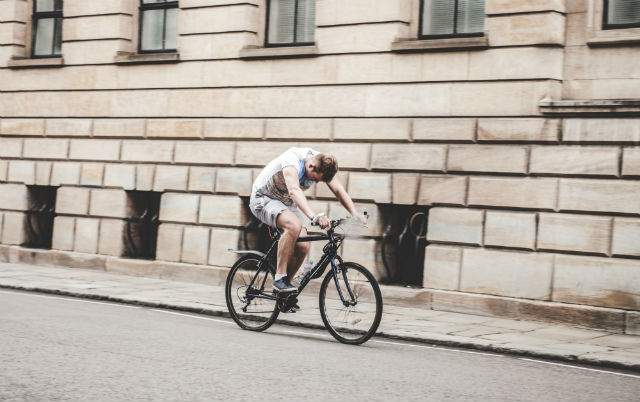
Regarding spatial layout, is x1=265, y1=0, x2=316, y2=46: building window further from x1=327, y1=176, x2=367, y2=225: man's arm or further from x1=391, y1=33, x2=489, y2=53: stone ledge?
x1=327, y1=176, x2=367, y2=225: man's arm

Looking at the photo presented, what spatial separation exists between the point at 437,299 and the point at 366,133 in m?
2.56

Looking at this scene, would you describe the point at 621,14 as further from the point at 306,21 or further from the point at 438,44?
the point at 306,21

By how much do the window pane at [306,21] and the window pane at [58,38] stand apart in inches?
210

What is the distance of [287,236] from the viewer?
8820 millimetres

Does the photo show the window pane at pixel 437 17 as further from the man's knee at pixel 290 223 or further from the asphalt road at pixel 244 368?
the asphalt road at pixel 244 368

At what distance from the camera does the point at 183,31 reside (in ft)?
48.8

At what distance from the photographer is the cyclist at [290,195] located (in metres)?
8.50

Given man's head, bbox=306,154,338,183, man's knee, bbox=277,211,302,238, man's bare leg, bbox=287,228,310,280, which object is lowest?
man's bare leg, bbox=287,228,310,280

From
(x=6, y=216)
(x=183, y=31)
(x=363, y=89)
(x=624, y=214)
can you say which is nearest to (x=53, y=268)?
(x=6, y=216)

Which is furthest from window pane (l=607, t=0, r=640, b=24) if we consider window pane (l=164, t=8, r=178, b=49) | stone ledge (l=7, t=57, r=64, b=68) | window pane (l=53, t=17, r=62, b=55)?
window pane (l=53, t=17, r=62, b=55)

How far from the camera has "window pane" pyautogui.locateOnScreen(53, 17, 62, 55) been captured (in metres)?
17.0

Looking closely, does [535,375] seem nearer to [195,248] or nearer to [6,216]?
[195,248]

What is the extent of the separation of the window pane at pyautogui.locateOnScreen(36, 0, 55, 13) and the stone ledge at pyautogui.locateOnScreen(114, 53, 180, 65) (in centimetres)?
262

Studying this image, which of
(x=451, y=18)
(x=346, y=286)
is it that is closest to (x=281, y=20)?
(x=451, y=18)
